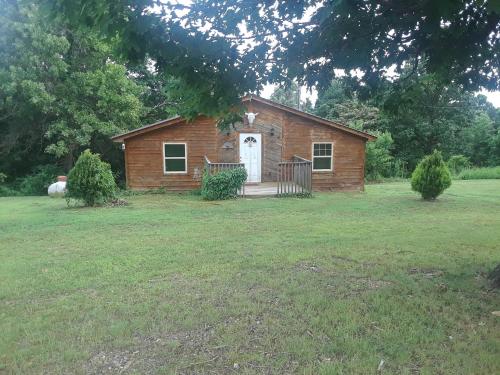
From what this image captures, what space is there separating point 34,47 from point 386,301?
1986 centimetres

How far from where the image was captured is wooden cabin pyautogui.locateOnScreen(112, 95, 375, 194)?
16781 mm

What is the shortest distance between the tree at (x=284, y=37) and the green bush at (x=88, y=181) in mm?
8541

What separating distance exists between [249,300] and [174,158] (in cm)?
1342

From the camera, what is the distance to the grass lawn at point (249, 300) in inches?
123

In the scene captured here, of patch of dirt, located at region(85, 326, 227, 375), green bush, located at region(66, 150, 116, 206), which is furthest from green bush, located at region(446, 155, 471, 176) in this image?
patch of dirt, located at region(85, 326, 227, 375)

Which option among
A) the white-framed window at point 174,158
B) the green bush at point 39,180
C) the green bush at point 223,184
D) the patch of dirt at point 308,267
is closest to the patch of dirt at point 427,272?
the patch of dirt at point 308,267

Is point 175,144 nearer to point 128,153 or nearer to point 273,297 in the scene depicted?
point 128,153

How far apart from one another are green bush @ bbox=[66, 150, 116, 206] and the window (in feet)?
29.7

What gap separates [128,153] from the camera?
1669cm

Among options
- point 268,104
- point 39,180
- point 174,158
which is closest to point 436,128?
point 268,104

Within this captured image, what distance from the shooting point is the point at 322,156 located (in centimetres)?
1792

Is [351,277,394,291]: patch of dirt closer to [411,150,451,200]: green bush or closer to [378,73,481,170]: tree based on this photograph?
[411,150,451,200]: green bush

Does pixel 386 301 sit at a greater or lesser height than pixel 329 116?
lesser

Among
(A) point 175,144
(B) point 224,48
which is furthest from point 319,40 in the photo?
(A) point 175,144
